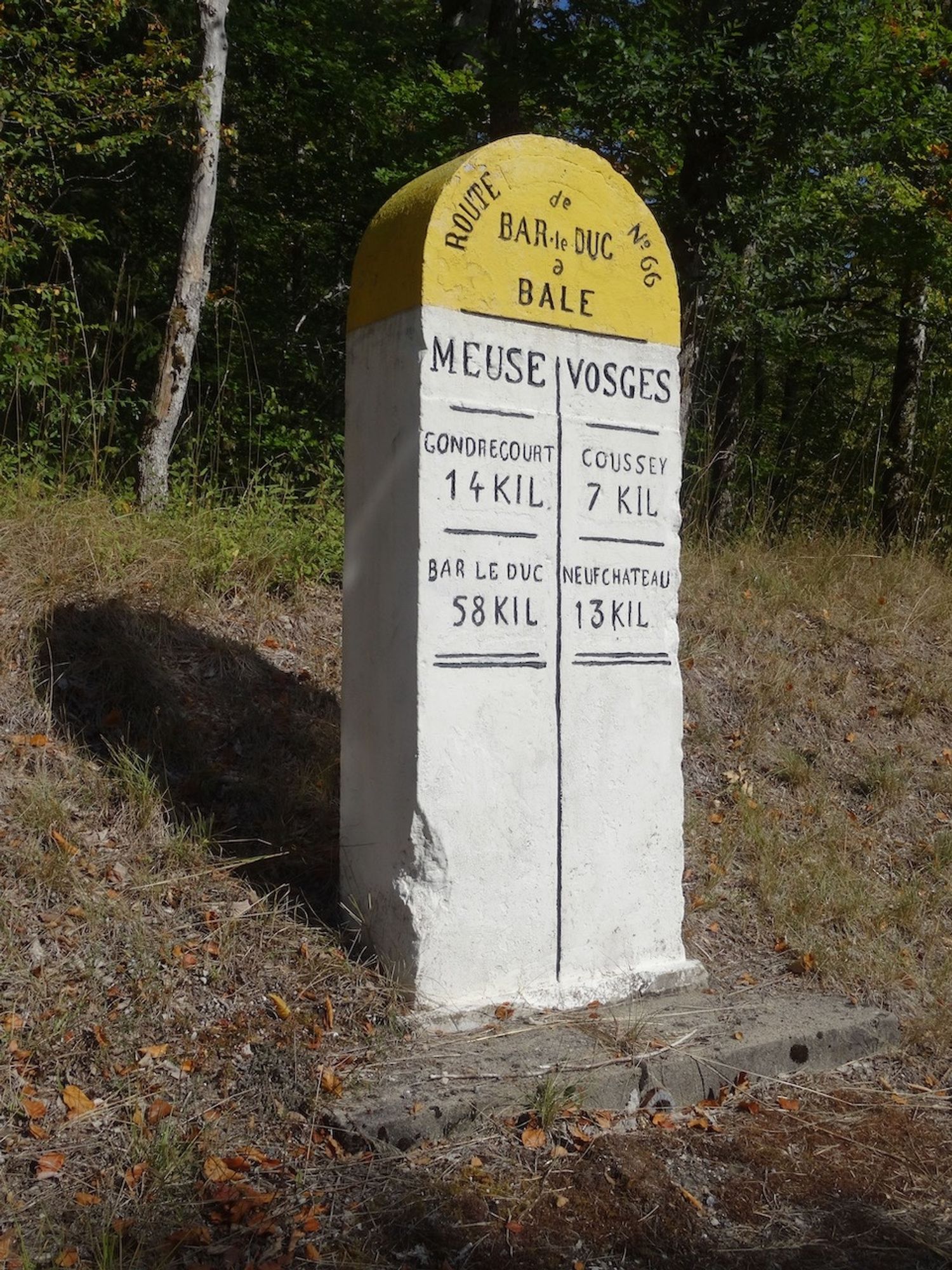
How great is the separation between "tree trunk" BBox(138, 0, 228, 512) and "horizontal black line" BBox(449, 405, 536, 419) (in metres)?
3.75

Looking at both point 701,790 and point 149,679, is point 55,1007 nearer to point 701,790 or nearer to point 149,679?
point 149,679

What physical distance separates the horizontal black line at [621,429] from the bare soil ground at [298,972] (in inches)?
67.7

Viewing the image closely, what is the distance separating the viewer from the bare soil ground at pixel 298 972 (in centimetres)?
273

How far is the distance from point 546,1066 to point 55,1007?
4.46ft

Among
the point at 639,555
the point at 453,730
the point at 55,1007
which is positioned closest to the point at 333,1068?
the point at 55,1007

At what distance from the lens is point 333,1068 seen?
3186mm

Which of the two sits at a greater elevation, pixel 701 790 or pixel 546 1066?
pixel 701 790

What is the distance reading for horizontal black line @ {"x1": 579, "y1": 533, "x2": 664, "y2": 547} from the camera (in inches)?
152

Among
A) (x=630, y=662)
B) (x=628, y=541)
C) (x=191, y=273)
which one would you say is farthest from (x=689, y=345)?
(x=630, y=662)

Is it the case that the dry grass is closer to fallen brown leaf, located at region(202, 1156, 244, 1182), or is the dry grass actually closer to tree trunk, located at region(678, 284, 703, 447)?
tree trunk, located at region(678, 284, 703, 447)

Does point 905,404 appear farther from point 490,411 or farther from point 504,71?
point 490,411

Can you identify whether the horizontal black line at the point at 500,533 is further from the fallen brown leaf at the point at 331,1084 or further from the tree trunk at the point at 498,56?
the tree trunk at the point at 498,56

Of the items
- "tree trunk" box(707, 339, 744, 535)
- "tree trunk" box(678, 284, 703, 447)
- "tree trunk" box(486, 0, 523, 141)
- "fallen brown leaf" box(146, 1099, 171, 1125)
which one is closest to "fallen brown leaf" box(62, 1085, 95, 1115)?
"fallen brown leaf" box(146, 1099, 171, 1125)

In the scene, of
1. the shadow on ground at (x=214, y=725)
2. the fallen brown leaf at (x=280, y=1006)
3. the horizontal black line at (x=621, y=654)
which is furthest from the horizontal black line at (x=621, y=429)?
the fallen brown leaf at (x=280, y=1006)
